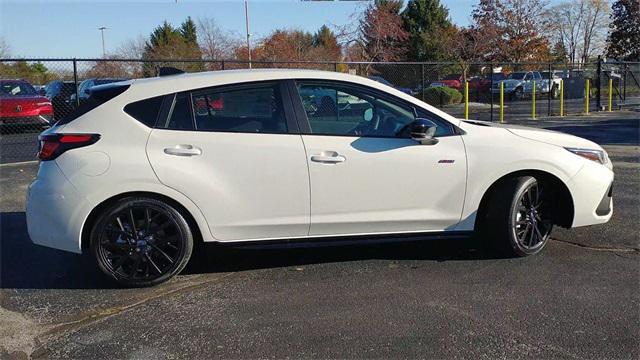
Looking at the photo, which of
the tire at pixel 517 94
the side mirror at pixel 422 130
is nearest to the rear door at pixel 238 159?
the side mirror at pixel 422 130

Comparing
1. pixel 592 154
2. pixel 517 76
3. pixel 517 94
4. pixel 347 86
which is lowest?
pixel 592 154

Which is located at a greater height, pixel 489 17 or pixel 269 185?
pixel 489 17

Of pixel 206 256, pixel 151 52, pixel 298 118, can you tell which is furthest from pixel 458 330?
Answer: pixel 151 52

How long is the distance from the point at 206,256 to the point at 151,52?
4116 cm

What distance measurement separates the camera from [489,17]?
46.1 metres

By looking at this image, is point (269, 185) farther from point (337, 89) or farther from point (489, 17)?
point (489, 17)

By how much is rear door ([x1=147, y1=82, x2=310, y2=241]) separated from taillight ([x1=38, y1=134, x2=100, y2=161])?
1.46ft

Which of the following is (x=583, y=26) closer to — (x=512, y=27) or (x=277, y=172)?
(x=512, y=27)

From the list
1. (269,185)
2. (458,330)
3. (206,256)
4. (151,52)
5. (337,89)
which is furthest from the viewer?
(151,52)

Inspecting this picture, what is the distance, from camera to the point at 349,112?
4895mm

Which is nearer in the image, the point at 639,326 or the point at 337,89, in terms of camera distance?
the point at 639,326

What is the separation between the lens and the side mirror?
14.9 ft

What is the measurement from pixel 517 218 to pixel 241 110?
2.40 metres

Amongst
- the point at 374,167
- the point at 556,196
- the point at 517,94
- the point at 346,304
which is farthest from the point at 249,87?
the point at 517,94
